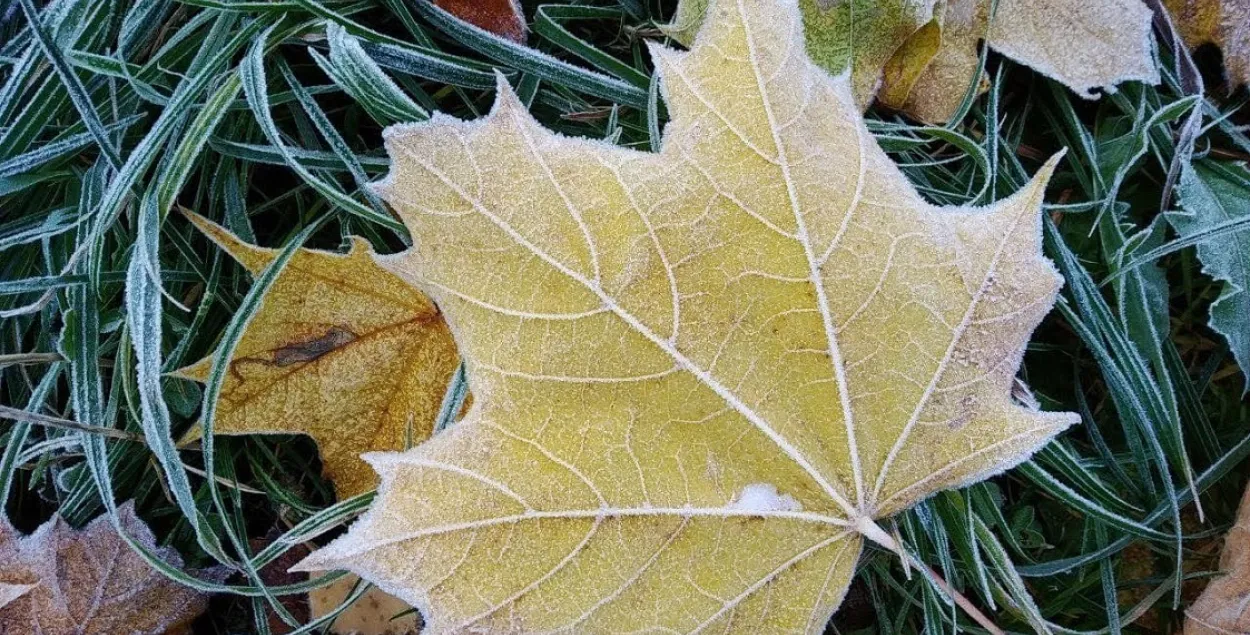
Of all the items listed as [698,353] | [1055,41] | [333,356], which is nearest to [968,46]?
[1055,41]

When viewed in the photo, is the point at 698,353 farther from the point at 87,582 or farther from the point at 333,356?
the point at 87,582

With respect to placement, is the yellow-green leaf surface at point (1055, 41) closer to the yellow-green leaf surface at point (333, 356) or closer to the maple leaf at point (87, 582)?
the yellow-green leaf surface at point (333, 356)

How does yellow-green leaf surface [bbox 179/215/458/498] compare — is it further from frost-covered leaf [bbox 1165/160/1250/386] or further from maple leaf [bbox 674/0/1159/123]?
frost-covered leaf [bbox 1165/160/1250/386]

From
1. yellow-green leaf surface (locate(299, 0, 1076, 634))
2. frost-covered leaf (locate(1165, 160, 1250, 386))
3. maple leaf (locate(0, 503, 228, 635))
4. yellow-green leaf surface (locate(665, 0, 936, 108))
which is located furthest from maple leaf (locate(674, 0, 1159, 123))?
maple leaf (locate(0, 503, 228, 635))

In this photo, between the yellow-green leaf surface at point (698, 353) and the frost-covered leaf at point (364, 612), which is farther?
the frost-covered leaf at point (364, 612)

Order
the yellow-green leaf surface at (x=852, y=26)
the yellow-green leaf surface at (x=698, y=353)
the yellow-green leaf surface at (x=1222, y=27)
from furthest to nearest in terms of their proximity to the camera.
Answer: the yellow-green leaf surface at (x=1222, y=27) → the yellow-green leaf surface at (x=852, y=26) → the yellow-green leaf surface at (x=698, y=353)

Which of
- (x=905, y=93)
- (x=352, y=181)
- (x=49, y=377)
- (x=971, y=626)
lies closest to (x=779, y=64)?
(x=905, y=93)

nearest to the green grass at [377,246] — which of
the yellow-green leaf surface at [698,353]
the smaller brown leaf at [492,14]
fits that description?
the smaller brown leaf at [492,14]
